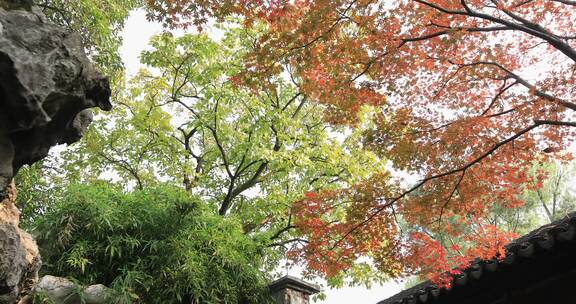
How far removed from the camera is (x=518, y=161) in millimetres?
6938

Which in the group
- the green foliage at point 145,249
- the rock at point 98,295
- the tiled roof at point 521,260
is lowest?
the tiled roof at point 521,260

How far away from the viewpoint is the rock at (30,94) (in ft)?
13.4

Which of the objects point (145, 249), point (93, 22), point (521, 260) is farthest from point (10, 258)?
point (93, 22)

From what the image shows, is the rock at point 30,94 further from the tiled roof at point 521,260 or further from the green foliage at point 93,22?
the tiled roof at point 521,260

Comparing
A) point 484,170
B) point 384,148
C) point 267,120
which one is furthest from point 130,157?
point 484,170

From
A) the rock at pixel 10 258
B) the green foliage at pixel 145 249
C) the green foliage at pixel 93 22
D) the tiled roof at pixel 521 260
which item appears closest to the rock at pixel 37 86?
the rock at pixel 10 258

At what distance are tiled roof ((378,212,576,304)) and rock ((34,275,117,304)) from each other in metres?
5.29

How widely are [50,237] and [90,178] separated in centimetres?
662

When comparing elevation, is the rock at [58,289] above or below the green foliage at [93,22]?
below

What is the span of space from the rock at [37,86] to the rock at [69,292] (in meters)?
2.74

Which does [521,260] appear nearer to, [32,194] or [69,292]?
[69,292]

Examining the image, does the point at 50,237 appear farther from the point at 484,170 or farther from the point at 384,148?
the point at 484,170

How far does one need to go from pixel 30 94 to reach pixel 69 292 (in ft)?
13.5

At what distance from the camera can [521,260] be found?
210 inches
